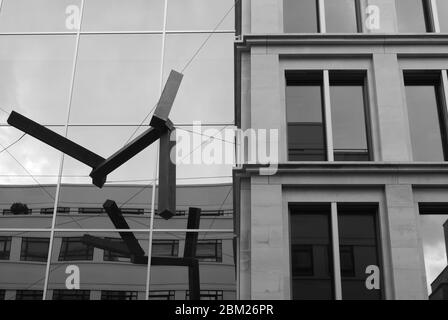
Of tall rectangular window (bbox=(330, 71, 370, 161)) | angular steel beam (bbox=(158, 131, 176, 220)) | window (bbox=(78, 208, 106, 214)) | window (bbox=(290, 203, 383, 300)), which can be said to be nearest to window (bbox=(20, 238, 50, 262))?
window (bbox=(78, 208, 106, 214))

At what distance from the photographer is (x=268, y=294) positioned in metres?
15.9

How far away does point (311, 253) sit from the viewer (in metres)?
16.9

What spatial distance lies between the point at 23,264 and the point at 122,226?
3.24m

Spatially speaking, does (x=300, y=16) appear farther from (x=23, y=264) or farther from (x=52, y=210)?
(x=23, y=264)

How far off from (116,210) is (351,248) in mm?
6988

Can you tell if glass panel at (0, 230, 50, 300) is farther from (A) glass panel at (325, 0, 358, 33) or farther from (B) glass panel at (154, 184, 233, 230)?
(A) glass panel at (325, 0, 358, 33)

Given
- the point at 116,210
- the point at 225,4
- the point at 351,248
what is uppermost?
the point at 225,4

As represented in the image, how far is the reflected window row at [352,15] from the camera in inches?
788

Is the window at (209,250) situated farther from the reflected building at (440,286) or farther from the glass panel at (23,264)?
the reflected building at (440,286)

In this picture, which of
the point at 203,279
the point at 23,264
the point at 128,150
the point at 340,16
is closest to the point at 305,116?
the point at 340,16

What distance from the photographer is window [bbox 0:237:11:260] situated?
2002 centimetres
